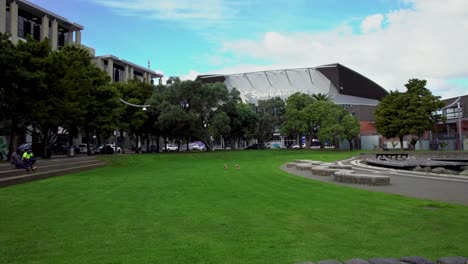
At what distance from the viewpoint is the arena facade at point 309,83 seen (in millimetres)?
110037

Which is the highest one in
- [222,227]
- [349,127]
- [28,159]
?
[349,127]

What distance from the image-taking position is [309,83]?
113125 millimetres

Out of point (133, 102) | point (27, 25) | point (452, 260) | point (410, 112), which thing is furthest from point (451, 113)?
point (27, 25)

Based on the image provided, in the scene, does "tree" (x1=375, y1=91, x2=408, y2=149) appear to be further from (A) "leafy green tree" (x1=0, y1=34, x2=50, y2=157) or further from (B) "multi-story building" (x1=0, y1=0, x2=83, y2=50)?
(B) "multi-story building" (x1=0, y1=0, x2=83, y2=50)

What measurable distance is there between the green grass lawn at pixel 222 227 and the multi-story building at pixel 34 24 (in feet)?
157

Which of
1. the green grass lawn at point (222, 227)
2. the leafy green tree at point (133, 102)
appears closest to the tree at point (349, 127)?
the leafy green tree at point (133, 102)

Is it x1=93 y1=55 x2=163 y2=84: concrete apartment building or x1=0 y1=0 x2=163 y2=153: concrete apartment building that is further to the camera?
x1=93 y1=55 x2=163 y2=84: concrete apartment building

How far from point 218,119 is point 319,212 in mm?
38991

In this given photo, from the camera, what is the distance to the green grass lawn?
5.48 m

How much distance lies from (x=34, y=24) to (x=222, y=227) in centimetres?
6298

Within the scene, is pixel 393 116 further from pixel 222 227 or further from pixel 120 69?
pixel 120 69

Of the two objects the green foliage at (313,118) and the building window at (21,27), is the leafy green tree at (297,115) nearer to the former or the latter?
the green foliage at (313,118)

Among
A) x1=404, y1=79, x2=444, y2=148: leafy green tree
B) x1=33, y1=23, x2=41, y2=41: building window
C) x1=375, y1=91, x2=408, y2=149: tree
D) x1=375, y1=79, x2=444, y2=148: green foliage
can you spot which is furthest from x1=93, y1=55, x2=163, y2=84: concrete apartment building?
x1=404, y1=79, x2=444, y2=148: leafy green tree

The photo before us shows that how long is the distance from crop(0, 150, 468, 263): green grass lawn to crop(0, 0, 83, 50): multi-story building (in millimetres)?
47944
